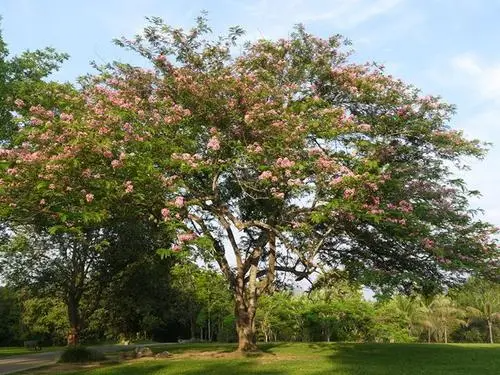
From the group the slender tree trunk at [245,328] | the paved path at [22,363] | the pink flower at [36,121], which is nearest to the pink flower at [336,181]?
the slender tree trunk at [245,328]

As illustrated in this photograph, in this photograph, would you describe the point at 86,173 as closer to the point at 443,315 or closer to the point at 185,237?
the point at 185,237

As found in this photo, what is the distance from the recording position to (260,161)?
15.0m

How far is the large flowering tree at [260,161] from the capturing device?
1363cm

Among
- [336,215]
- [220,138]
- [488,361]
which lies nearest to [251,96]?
[220,138]

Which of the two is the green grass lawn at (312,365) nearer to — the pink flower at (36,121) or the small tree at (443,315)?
the pink flower at (36,121)

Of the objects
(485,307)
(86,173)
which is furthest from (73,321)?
(485,307)

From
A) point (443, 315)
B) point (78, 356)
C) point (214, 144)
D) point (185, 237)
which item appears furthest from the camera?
point (443, 315)

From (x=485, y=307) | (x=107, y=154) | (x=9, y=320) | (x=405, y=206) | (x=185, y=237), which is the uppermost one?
(x=107, y=154)

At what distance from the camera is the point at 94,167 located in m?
13.6

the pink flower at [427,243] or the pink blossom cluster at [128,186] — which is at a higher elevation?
the pink blossom cluster at [128,186]

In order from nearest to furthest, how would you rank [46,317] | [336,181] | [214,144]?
[336,181] < [214,144] < [46,317]

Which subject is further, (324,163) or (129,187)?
(324,163)

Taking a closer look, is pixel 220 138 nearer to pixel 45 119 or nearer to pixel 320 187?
pixel 320 187

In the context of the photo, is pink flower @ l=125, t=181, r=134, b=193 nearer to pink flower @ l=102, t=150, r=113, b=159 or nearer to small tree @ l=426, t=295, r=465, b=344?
pink flower @ l=102, t=150, r=113, b=159
